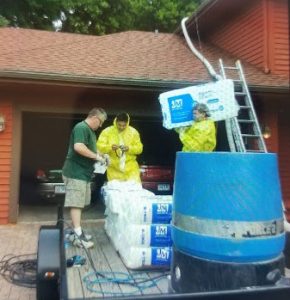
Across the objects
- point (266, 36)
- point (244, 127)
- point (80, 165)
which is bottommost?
point (80, 165)

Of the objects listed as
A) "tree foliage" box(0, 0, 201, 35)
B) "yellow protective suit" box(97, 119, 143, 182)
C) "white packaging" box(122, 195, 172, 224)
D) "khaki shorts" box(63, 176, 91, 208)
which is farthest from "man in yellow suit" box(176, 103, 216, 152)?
"tree foliage" box(0, 0, 201, 35)

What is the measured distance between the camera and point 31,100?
7.80 metres

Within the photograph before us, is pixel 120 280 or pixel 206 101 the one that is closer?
pixel 120 280

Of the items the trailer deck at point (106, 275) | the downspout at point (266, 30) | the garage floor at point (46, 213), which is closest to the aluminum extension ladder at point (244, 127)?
the downspout at point (266, 30)

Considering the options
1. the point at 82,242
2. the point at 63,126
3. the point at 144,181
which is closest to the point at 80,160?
the point at 82,242

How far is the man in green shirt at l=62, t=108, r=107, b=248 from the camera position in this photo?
12.7 ft

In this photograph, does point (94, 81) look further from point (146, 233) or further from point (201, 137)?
point (146, 233)

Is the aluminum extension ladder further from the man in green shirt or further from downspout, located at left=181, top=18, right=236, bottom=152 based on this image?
the man in green shirt

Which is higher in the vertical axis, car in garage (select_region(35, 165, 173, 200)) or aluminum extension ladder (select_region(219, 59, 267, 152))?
aluminum extension ladder (select_region(219, 59, 267, 152))

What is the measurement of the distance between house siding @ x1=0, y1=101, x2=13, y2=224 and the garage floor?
19.7 inches

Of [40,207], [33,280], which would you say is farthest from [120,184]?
[40,207]

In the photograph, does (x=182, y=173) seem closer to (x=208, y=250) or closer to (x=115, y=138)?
(x=208, y=250)

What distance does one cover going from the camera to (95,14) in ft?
71.3

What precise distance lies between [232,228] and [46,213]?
7.08m
